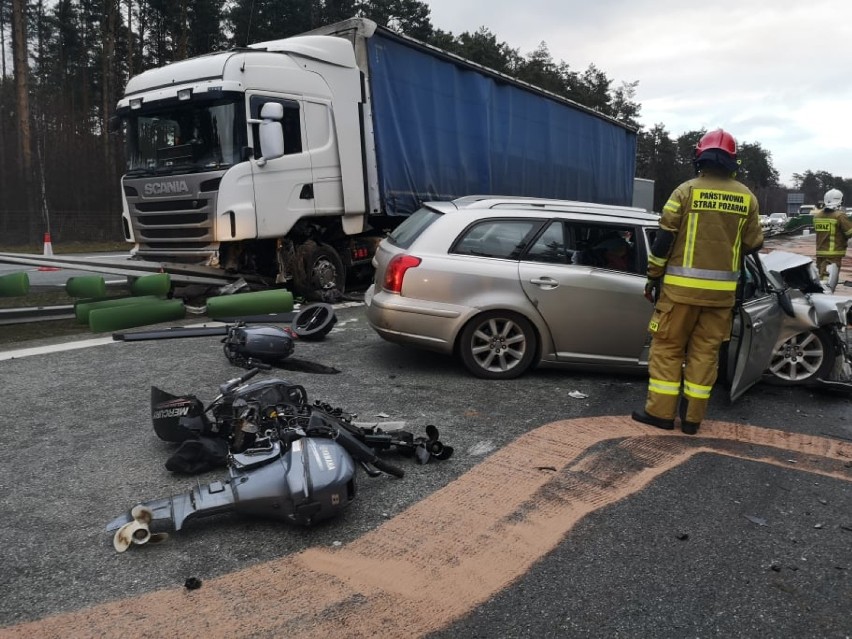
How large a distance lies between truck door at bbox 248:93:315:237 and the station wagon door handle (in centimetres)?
455

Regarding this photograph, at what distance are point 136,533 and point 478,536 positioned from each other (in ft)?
4.78

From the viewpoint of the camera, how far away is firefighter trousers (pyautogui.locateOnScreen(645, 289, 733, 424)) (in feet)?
13.8

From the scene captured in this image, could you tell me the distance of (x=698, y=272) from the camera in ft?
13.6

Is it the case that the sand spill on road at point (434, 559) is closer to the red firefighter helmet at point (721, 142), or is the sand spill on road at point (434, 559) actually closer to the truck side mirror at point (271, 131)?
the red firefighter helmet at point (721, 142)

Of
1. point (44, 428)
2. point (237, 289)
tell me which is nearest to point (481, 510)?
point (44, 428)

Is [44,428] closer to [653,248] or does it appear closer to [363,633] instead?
[363,633]

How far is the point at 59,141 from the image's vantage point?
3005cm

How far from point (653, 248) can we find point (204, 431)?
9.83ft

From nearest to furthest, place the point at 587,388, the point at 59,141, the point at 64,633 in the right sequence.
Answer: the point at 64,633
the point at 587,388
the point at 59,141

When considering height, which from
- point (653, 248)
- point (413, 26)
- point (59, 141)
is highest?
point (413, 26)

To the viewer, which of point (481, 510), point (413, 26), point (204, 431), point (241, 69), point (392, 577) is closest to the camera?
point (392, 577)

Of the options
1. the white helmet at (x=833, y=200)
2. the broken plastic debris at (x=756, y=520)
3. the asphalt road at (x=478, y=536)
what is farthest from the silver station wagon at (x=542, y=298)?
the white helmet at (x=833, y=200)

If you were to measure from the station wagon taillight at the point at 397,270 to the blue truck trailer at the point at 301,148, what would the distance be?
141 inches

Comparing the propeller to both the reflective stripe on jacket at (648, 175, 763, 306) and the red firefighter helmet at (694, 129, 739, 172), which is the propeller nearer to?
the reflective stripe on jacket at (648, 175, 763, 306)
